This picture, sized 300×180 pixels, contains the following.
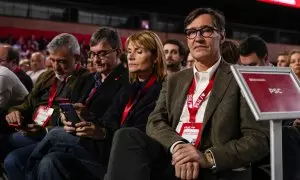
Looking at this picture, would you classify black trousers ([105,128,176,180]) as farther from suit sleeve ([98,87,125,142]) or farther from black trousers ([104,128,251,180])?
suit sleeve ([98,87,125,142])

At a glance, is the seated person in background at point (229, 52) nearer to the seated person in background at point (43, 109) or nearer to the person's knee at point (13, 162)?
the seated person in background at point (43, 109)

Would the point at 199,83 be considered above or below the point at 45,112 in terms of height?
above

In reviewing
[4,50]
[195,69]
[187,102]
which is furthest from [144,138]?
[4,50]

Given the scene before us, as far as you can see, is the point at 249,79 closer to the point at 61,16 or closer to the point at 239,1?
the point at 61,16

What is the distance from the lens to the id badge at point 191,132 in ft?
5.76

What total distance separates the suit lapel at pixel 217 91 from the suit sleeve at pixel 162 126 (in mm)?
148

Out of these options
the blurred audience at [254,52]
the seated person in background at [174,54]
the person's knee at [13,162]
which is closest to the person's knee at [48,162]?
the person's knee at [13,162]

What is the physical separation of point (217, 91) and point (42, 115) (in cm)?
152

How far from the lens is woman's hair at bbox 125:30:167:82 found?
2.27m

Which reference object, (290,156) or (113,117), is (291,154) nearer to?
(290,156)

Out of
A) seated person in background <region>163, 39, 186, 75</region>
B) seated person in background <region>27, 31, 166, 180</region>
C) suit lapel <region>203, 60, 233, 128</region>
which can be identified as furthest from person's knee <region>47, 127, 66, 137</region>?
seated person in background <region>163, 39, 186, 75</region>

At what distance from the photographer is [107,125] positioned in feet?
7.23

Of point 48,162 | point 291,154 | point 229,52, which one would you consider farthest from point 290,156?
point 48,162

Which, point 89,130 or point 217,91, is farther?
point 89,130
